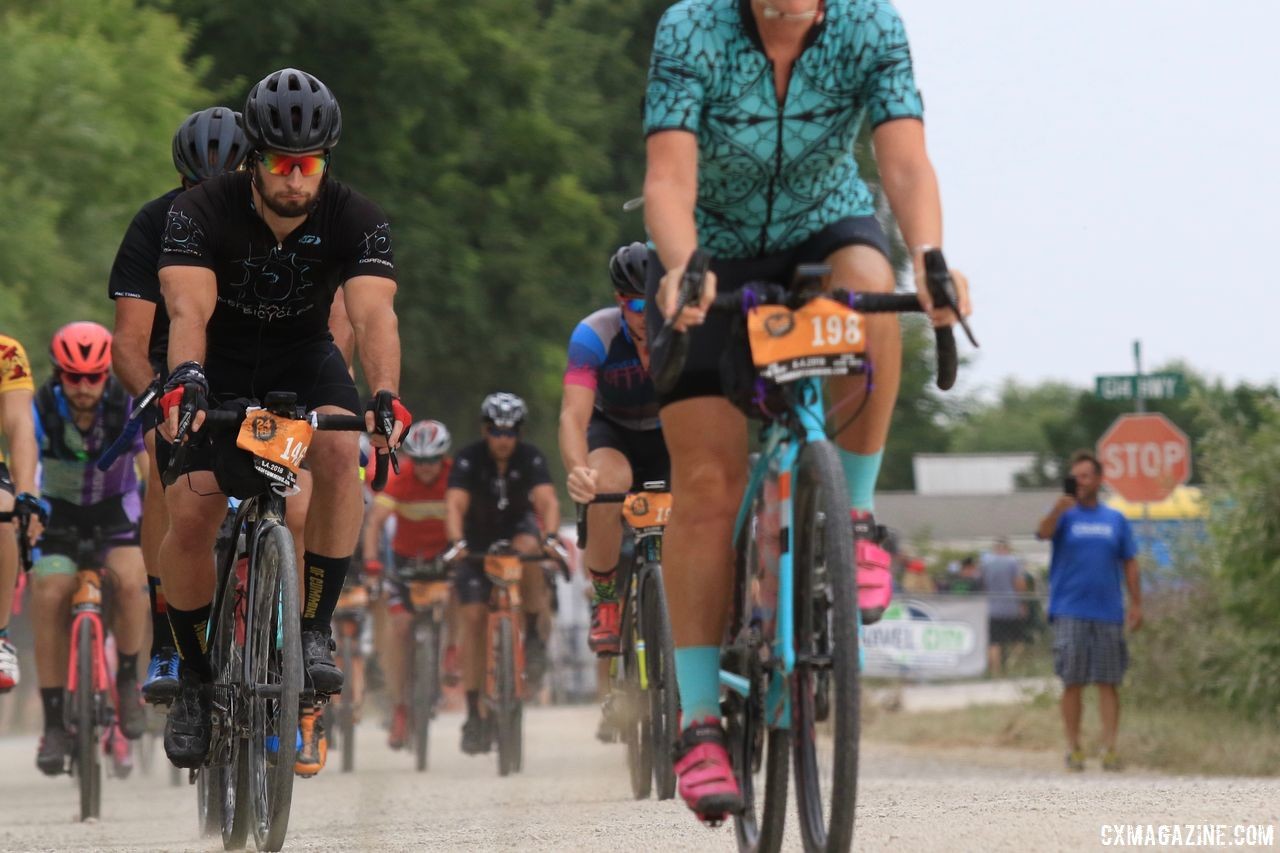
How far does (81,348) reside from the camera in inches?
444

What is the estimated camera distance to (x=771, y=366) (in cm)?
541

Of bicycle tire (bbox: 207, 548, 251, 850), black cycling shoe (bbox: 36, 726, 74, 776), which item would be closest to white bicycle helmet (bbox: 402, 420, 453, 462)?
black cycling shoe (bbox: 36, 726, 74, 776)

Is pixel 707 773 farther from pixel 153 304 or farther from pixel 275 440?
pixel 153 304

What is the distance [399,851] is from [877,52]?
3.30 m

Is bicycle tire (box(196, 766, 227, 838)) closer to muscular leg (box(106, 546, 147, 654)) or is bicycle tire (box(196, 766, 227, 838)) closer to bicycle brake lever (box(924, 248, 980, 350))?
bicycle brake lever (box(924, 248, 980, 350))

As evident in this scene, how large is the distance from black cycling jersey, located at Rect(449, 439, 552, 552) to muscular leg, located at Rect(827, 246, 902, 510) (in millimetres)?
9486

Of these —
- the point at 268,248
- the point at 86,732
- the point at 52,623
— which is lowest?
the point at 86,732

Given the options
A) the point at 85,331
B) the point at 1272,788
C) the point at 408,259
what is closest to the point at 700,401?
the point at 1272,788

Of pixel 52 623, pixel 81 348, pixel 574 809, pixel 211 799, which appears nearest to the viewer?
pixel 211 799

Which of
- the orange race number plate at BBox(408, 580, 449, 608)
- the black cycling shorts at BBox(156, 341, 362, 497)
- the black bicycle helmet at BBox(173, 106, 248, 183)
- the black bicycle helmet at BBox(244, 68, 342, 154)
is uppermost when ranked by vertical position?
the black bicycle helmet at BBox(173, 106, 248, 183)

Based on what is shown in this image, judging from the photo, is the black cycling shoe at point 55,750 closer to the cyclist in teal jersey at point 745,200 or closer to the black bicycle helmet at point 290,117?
the black bicycle helmet at point 290,117

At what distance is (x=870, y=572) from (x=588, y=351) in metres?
5.29

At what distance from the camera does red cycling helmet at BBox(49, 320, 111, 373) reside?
11227 millimetres

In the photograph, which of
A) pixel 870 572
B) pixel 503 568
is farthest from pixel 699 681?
pixel 503 568
